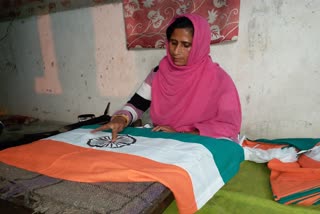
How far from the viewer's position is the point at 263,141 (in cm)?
186

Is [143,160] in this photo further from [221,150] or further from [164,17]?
[164,17]

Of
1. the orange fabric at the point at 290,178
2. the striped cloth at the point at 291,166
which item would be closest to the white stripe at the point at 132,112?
the striped cloth at the point at 291,166

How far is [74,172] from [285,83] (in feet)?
5.24

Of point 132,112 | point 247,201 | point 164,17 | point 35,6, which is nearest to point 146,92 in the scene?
point 132,112

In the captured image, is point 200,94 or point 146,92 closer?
point 200,94

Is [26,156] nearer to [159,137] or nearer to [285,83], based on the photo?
[159,137]

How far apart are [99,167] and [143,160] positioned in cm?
17

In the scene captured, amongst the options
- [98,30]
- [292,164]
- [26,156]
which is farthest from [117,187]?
[98,30]

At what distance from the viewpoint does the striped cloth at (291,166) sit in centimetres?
126

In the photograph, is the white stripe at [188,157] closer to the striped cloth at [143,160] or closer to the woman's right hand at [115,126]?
the striped cloth at [143,160]

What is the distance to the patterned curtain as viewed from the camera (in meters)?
1.90

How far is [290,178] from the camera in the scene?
1427mm

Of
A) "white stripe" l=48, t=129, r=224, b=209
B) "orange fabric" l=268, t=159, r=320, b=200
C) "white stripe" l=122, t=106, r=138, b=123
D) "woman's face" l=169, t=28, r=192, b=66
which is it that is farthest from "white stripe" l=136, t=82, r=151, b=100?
"orange fabric" l=268, t=159, r=320, b=200

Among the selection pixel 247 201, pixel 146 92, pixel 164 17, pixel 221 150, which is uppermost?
pixel 164 17
